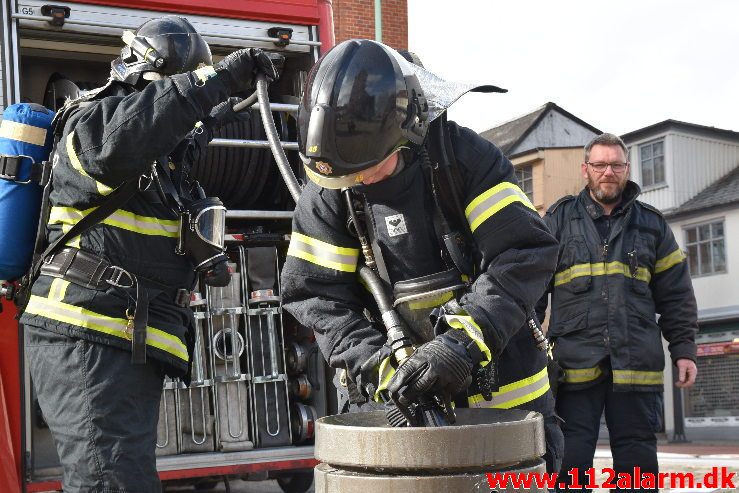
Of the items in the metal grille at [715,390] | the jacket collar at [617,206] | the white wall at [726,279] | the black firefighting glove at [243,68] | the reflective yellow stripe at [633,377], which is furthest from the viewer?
the white wall at [726,279]

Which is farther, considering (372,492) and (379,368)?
(379,368)

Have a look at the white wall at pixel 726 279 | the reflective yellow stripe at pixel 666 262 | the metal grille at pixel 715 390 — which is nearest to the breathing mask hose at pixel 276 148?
the reflective yellow stripe at pixel 666 262

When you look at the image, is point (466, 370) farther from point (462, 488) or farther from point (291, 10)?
point (291, 10)

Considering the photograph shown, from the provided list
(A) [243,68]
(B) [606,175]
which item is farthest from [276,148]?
(B) [606,175]

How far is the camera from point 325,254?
2941 mm

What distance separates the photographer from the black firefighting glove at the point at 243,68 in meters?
3.32

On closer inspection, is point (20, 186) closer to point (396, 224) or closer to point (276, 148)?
point (276, 148)

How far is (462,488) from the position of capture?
2.12 m

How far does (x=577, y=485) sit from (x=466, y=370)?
2303mm

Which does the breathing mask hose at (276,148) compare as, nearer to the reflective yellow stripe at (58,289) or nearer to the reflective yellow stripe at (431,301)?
the reflective yellow stripe at (431,301)

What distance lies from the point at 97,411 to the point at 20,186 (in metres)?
0.85

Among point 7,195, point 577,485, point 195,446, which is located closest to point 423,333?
point 7,195

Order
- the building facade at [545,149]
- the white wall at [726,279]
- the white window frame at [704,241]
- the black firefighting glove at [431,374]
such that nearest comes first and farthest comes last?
the black firefighting glove at [431,374] < the white wall at [726,279] < the white window frame at [704,241] < the building facade at [545,149]

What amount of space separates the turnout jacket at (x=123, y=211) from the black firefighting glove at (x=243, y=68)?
6 cm
